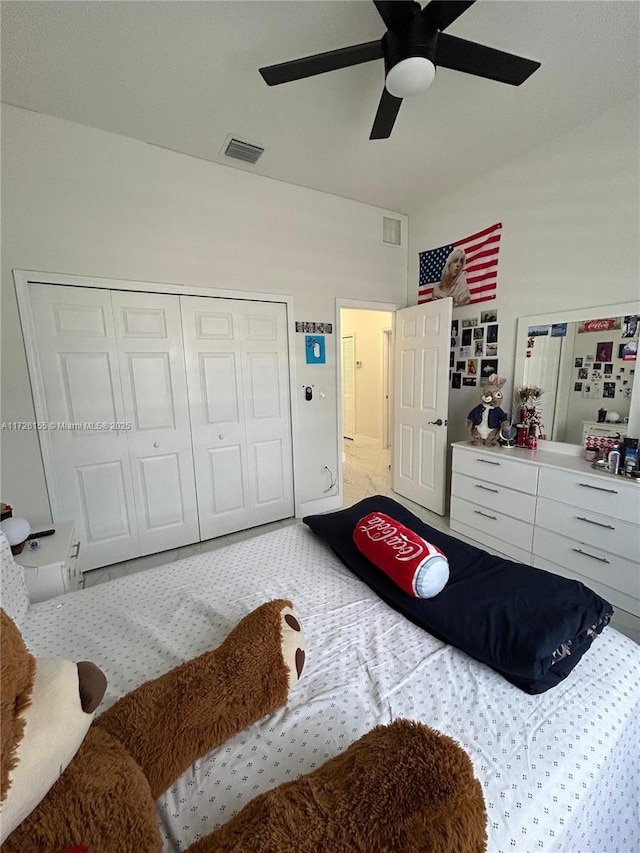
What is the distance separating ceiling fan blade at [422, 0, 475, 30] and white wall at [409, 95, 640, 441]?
4.92ft

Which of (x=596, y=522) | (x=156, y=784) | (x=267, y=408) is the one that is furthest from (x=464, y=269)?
(x=156, y=784)

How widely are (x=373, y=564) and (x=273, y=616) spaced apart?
0.54 meters

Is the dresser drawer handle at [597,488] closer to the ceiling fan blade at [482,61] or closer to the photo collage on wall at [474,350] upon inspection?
the photo collage on wall at [474,350]

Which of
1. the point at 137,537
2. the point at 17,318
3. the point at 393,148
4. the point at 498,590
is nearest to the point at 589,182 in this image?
the point at 393,148

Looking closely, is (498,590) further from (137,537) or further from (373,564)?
(137,537)

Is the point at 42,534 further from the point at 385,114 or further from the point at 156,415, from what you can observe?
the point at 385,114

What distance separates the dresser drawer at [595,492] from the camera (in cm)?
183

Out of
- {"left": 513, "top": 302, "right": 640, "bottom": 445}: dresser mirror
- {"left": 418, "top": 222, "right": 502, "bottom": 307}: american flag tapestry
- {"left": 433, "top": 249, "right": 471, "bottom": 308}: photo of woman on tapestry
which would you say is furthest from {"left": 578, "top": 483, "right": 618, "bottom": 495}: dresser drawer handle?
{"left": 433, "top": 249, "right": 471, "bottom": 308}: photo of woman on tapestry

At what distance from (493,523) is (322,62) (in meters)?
2.78

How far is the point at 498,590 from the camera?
1.18 metres

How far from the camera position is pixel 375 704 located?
0.90m

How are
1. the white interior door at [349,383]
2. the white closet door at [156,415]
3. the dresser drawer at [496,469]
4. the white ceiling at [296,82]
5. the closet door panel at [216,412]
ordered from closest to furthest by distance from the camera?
1. the white ceiling at [296,82]
2. the dresser drawer at [496,469]
3. the white closet door at [156,415]
4. the closet door panel at [216,412]
5. the white interior door at [349,383]

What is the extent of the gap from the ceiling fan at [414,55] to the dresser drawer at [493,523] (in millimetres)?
2415

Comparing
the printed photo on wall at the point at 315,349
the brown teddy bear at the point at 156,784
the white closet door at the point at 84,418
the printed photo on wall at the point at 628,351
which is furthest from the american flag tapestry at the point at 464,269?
the brown teddy bear at the point at 156,784
